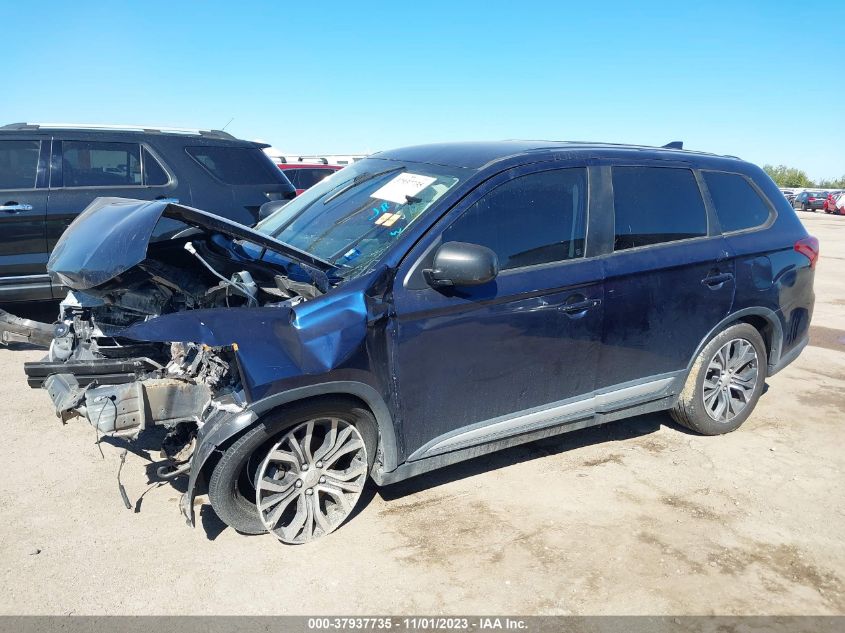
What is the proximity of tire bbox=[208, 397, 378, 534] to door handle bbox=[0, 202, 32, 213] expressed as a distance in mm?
4256

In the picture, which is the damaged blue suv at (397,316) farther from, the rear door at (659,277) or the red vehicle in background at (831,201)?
the red vehicle in background at (831,201)

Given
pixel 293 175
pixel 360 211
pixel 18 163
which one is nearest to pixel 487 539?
pixel 360 211

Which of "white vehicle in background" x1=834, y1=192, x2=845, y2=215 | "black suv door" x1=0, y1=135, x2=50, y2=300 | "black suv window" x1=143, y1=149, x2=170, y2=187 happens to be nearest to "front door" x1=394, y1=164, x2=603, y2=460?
"black suv window" x1=143, y1=149, x2=170, y2=187

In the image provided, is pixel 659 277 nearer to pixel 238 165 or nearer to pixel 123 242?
pixel 123 242

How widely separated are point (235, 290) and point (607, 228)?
6.81ft

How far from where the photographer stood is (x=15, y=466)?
3953mm

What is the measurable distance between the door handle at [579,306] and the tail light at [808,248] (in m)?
1.97

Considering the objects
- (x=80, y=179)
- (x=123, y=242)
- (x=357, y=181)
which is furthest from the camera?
(x=80, y=179)

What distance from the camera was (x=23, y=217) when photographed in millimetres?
6008

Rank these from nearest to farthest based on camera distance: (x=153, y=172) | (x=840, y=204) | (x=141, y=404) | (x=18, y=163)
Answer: (x=141, y=404), (x=18, y=163), (x=153, y=172), (x=840, y=204)

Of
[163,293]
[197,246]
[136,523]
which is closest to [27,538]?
[136,523]

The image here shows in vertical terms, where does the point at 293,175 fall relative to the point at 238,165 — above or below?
below

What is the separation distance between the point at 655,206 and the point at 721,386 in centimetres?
139

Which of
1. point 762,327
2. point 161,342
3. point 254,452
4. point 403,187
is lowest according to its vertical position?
point 254,452
